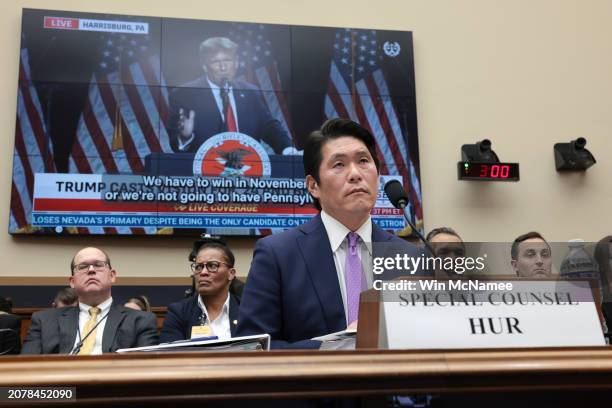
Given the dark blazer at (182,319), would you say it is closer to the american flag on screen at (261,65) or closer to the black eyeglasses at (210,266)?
the black eyeglasses at (210,266)

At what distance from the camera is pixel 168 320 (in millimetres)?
3529

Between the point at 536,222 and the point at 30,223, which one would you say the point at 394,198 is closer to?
the point at 30,223

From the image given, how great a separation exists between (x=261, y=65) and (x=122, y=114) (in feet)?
4.30

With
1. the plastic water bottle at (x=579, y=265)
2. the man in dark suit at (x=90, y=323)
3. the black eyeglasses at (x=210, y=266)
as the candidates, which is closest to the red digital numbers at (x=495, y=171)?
the black eyeglasses at (x=210, y=266)

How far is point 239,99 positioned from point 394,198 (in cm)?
431

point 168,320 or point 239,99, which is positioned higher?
point 239,99

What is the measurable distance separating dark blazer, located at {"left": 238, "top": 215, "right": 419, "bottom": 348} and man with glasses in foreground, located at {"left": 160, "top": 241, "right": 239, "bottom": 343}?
6.12ft

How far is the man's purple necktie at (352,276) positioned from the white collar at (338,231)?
19mm

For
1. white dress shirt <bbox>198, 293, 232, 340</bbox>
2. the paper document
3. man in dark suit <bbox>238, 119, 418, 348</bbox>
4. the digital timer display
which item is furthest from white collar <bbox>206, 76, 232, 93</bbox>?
the paper document

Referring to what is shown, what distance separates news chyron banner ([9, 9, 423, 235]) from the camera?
5586 mm

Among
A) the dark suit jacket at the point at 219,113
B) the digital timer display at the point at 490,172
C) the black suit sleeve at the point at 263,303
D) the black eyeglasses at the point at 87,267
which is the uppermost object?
the dark suit jacket at the point at 219,113

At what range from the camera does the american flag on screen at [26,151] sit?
18.0ft

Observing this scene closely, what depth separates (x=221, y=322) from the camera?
3588mm

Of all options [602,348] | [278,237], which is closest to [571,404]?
[602,348]
